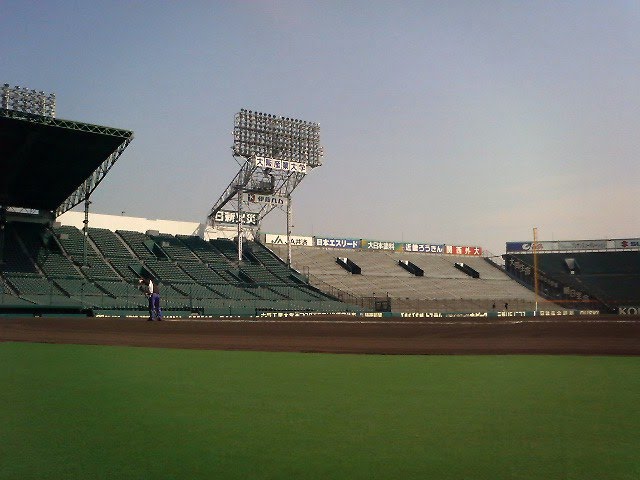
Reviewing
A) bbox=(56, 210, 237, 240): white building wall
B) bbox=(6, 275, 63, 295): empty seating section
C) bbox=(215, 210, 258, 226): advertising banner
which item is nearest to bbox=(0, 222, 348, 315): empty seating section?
bbox=(6, 275, 63, 295): empty seating section

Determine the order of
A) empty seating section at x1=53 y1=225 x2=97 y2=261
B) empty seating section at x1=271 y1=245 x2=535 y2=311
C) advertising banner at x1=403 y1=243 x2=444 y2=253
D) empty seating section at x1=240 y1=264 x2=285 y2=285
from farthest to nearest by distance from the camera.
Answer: advertising banner at x1=403 y1=243 x2=444 y2=253, empty seating section at x1=271 y1=245 x2=535 y2=311, empty seating section at x1=240 y1=264 x2=285 y2=285, empty seating section at x1=53 y1=225 x2=97 y2=261

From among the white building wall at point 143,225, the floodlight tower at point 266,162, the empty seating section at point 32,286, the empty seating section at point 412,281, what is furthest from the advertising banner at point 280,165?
the empty seating section at point 32,286

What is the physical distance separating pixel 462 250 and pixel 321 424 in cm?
6736

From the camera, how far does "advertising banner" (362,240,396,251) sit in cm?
6166

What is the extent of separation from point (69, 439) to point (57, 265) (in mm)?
35862

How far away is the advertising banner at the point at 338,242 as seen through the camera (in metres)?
58.5

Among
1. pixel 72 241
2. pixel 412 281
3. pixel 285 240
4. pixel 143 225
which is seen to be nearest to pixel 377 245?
pixel 412 281

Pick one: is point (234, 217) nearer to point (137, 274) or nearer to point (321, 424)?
point (137, 274)

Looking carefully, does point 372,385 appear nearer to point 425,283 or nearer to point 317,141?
point 317,141

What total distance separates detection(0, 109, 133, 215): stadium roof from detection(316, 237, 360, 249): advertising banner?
2722cm

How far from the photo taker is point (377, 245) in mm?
62594

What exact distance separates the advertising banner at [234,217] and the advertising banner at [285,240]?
403 centimetres

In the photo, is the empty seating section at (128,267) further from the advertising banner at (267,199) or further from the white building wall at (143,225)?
the advertising banner at (267,199)

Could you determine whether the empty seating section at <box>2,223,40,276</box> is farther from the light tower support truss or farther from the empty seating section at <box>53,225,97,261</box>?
the light tower support truss
